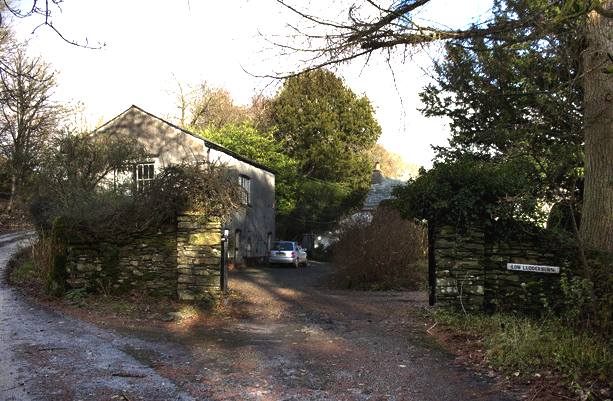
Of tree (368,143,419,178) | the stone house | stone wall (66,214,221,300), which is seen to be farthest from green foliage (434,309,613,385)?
tree (368,143,419,178)

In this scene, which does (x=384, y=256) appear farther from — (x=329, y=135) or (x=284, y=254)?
(x=329, y=135)

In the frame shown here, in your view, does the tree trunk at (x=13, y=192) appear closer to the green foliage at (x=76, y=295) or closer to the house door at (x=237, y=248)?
the house door at (x=237, y=248)

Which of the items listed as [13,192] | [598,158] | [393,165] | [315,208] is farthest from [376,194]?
[598,158]

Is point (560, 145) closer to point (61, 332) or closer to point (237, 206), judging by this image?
point (237, 206)

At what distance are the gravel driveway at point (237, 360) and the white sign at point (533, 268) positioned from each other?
2.07 meters

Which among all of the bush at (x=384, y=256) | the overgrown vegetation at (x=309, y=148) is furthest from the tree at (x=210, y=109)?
the bush at (x=384, y=256)

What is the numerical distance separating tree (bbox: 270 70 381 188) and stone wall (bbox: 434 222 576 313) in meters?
31.3

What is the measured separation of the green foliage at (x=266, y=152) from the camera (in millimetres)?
37719

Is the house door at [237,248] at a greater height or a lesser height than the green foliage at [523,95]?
lesser

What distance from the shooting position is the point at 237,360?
25.5 feet

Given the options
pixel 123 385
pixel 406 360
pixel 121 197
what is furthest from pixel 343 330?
pixel 121 197

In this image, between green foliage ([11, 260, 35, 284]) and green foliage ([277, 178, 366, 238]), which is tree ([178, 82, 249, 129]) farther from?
green foliage ([11, 260, 35, 284])

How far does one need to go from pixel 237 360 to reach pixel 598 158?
6.76 m

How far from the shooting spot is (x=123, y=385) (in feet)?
21.0
